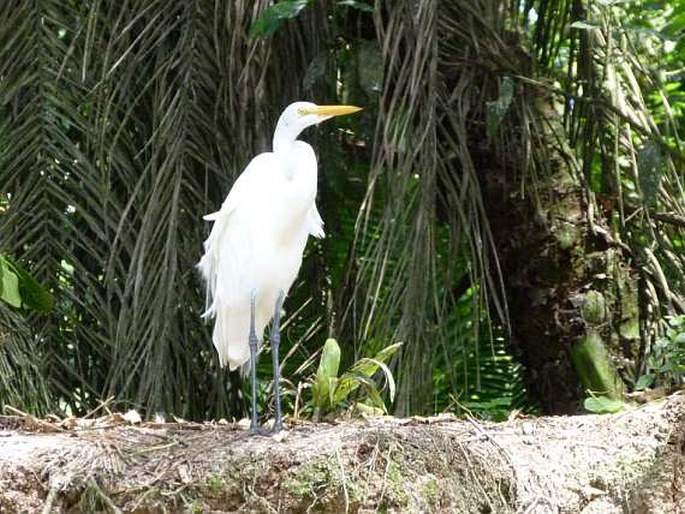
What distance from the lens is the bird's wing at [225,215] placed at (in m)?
4.39

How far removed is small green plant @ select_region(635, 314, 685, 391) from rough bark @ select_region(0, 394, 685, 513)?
0.51 m

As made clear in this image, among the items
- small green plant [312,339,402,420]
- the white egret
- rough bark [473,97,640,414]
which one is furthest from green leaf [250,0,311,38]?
rough bark [473,97,640,414]

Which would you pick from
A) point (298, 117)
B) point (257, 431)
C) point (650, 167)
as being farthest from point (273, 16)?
point (257, 431)

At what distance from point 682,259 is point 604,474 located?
6.53 ft

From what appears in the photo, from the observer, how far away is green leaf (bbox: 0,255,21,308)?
4.21 m

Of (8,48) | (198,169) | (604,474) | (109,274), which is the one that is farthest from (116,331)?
(604,474)

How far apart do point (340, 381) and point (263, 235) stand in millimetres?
496

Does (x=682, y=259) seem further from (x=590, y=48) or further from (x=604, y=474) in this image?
(x=604, y=474)

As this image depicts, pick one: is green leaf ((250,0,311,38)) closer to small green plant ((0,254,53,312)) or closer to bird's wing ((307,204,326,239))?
bird's wing ((307,204,326,239))

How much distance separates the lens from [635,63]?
5711mm

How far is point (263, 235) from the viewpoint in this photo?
4.41m

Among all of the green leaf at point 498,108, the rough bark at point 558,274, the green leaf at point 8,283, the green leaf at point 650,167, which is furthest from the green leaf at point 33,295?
the green leaf at point 650,167

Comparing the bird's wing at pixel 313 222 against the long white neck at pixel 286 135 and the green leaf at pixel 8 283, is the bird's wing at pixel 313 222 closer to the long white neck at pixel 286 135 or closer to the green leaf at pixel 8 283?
the long white neck at pixel 286 135

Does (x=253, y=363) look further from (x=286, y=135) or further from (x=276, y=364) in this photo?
(x=286, y=135)
